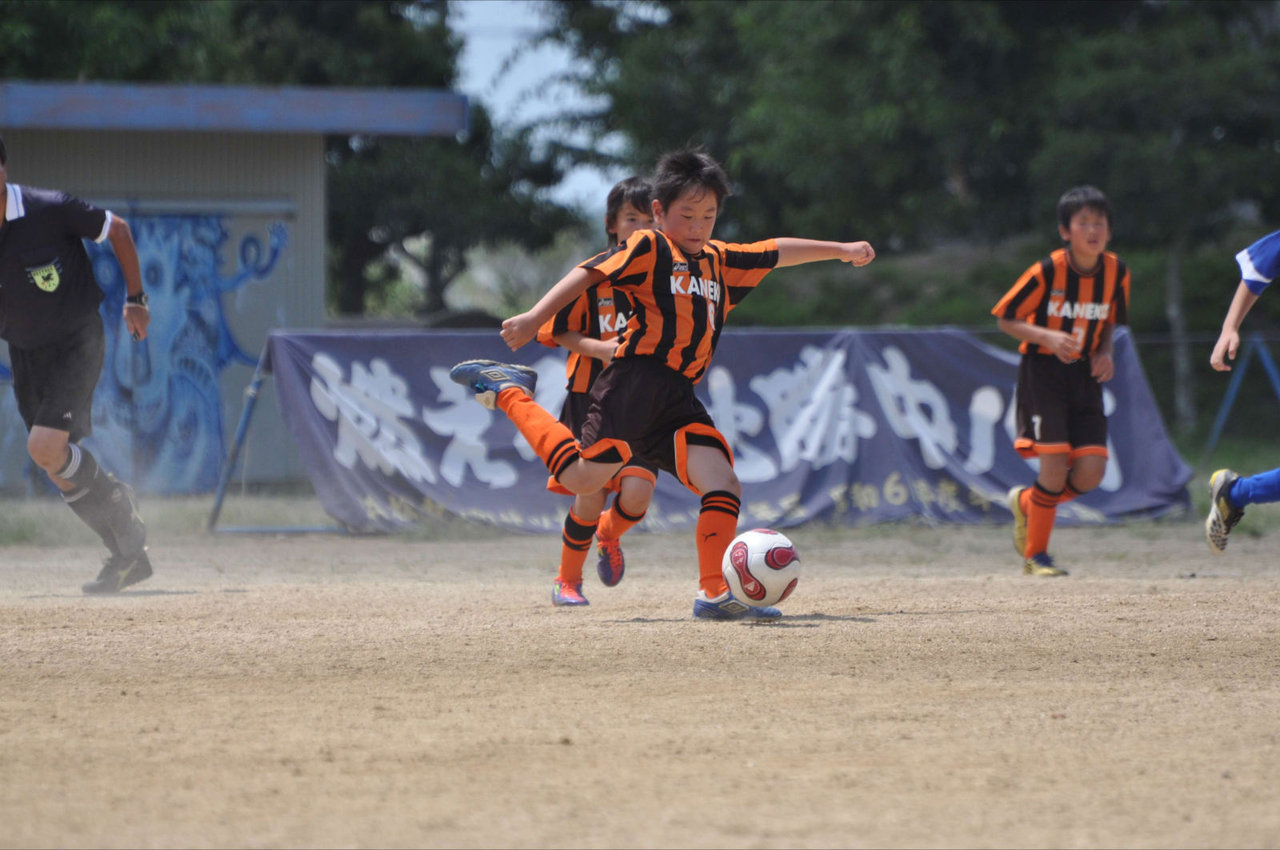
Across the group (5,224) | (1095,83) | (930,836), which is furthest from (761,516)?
(1095,83)

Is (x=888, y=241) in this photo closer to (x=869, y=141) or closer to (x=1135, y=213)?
(x=869, y=141)

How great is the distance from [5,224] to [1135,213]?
15198mm

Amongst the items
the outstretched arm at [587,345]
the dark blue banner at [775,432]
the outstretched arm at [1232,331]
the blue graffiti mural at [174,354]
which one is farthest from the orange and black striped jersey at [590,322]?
the blue graffiti mural at [174,354]

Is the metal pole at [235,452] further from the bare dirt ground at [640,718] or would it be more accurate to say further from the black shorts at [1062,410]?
the black shorts at [1062,410]

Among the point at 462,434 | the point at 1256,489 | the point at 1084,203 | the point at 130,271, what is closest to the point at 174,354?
the point at 462,434

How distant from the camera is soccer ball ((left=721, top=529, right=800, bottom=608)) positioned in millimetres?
5656

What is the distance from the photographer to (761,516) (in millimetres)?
10648

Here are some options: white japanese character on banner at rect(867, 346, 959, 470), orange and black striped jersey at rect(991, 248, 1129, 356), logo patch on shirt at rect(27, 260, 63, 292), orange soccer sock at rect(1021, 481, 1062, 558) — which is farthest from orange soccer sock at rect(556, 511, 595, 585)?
white japanese character on banner at rect(867, 346, 959, 470)

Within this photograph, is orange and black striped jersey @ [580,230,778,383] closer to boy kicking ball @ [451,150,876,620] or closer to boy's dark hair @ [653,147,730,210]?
boy kicking ball @ [451,150,876,620]

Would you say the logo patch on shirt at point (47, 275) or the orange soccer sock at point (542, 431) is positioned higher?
the logo patch on shirt at point (47, 275)

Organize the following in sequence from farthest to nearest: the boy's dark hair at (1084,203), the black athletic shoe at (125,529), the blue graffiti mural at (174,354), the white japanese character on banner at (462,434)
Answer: the blue graffiti mural at (174,354)
the white japanese character on banner at (462,434)
the boy's dark hair at (1084,203)
the black athletic shoe at (125,529)

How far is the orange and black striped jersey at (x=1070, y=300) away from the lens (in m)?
8.05

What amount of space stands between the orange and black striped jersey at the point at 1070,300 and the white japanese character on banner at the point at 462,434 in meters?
4.10

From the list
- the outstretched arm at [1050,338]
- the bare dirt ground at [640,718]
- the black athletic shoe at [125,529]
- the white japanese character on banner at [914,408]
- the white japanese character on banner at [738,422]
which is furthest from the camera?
the white japanese character on banner at [914,408]
